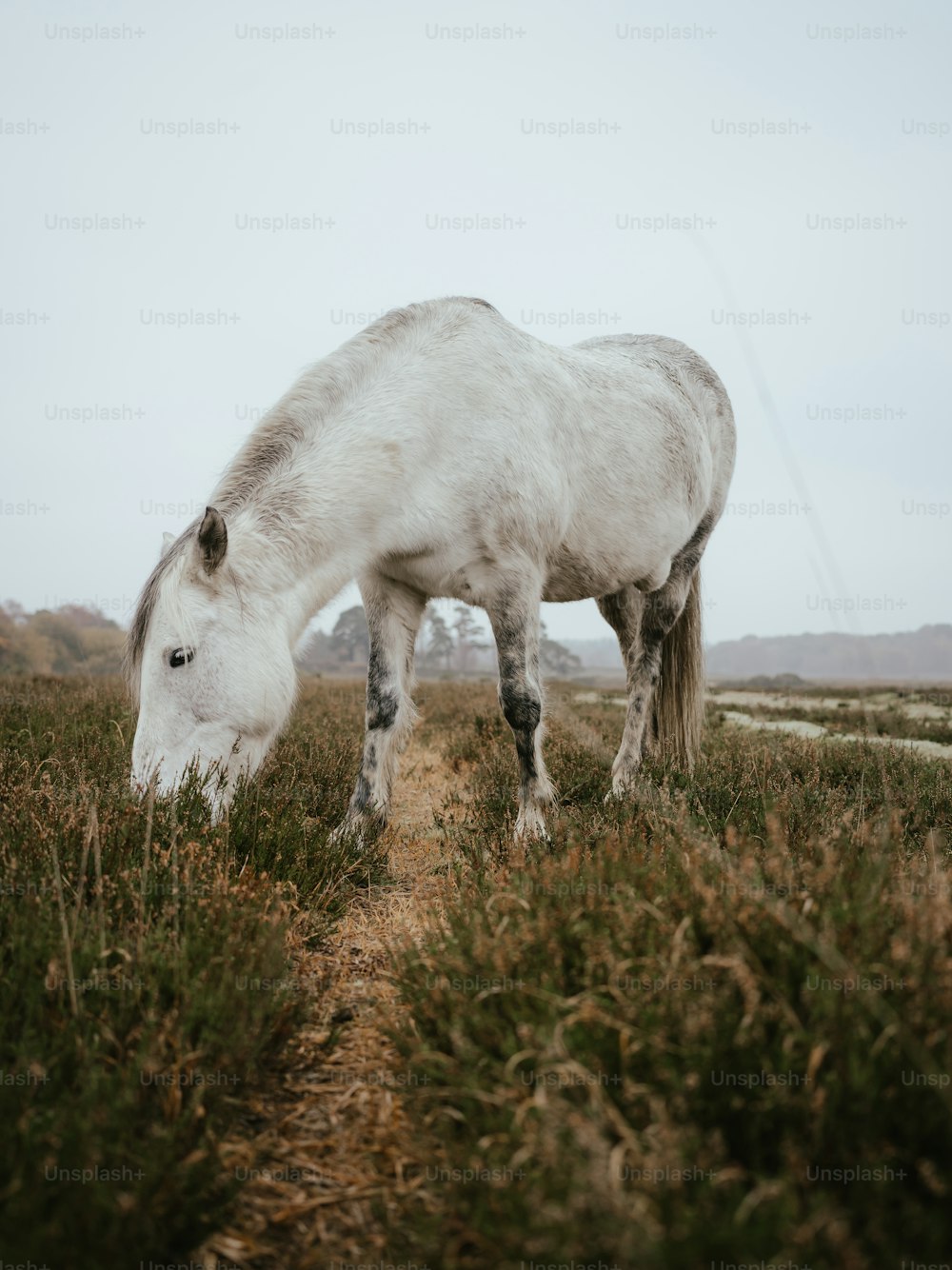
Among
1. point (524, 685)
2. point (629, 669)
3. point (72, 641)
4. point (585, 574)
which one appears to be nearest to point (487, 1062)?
point (524, 685)

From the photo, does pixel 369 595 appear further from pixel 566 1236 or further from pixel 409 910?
pixel 566 1236

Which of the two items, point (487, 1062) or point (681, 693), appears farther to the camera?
point (681, 693)

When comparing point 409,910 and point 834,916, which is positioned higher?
point 834,916

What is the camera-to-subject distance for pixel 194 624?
3078 millimetres

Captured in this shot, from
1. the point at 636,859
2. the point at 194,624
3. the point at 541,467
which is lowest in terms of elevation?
the point at 636,859

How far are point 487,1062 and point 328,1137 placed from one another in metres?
0.43

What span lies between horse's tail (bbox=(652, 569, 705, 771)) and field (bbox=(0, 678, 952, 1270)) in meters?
3.22

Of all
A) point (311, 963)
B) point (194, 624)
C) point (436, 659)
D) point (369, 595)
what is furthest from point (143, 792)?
point (436, 659)

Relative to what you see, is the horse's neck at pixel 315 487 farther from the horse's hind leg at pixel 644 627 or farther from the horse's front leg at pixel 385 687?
the horse's hind leg at pixel 644 627

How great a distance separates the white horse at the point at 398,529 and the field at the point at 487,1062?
69 cm

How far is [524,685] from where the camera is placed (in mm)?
3939

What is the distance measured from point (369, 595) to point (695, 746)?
9.96ft

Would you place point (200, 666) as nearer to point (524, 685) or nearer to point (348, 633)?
point (524, 685)

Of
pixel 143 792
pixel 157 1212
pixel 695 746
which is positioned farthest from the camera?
pixel 695 746
